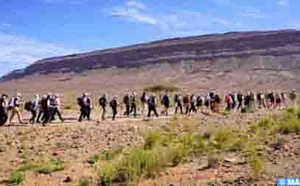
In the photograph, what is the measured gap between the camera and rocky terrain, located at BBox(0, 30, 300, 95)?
130750 mm

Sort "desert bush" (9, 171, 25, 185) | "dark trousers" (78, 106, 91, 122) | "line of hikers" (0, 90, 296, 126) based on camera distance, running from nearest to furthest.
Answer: "desert bush" (9, 171, 25, 185) < "line of hikers" (0, 90, 296, 126) < "dark trousers" (78, 106, 91, 122)

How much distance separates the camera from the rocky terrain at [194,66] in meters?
131

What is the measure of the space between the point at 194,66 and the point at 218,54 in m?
9.90

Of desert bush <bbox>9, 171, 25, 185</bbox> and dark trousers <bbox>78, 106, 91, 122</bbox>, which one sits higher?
dark trousers <bbox>78, 106, 91, 122</bbox>

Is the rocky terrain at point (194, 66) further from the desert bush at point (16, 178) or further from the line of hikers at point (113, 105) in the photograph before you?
the desert bush at point (16, 178)

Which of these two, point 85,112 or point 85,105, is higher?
point 85,105

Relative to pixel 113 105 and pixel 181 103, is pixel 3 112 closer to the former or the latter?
pixel 113 105

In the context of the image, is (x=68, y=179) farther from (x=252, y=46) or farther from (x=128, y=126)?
(x=252, y=46)

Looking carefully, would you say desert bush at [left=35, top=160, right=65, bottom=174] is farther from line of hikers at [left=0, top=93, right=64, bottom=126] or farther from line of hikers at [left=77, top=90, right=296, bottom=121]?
line of hikers at [left=77, top=90, right=296, bottom=121]

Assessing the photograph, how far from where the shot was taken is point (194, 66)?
159375 mm

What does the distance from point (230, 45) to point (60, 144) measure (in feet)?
503

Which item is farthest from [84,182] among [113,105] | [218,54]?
[218,54]

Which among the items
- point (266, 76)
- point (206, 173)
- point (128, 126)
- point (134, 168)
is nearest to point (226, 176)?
point (206, 173)

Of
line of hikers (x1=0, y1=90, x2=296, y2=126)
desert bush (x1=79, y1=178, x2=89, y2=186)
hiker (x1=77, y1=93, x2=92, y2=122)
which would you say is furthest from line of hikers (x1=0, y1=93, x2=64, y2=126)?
desert bush (x1=79, y1=178, x2=89, y2=186)
